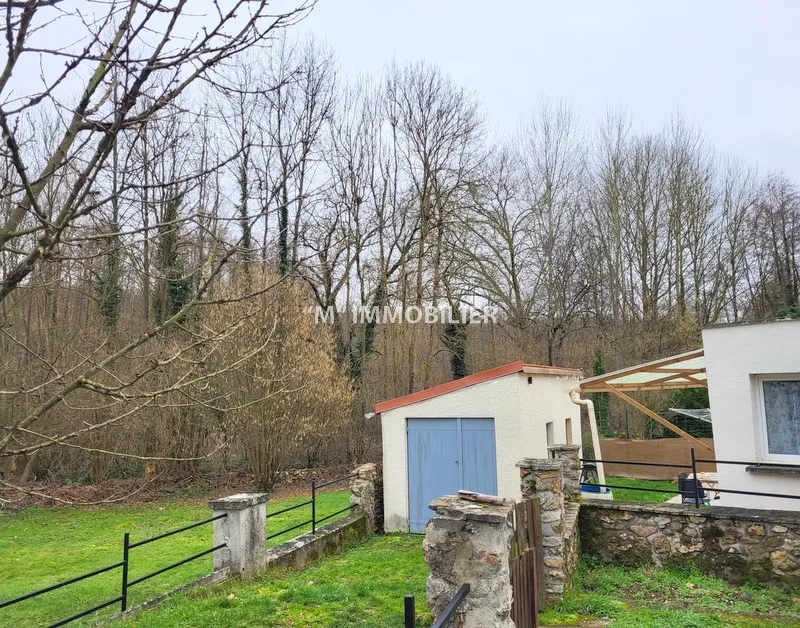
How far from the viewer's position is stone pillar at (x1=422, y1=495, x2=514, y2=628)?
12.5 ft

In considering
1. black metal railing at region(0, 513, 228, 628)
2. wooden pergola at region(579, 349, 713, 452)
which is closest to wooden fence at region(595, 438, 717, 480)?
wooden pergola at region(579, 349, 713, 452)

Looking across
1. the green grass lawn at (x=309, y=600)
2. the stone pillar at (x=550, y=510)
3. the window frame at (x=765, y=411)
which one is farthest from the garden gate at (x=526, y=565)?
the window frame at (x=765, y=411)

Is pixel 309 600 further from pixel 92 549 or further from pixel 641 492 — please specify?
pixel 641 492

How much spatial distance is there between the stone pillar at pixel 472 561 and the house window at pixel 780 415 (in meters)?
5.31

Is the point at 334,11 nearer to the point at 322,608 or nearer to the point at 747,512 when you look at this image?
the point at 322,608

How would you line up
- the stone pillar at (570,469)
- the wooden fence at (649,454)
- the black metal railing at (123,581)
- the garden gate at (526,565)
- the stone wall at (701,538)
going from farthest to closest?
1. the wooden fence at (649,454)
2. the stone pillar at (570,469)
3. the stone wall at (701,538)
4. the garden gate at (526,565)
5. the black metal railing at (123,581)

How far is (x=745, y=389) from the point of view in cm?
739

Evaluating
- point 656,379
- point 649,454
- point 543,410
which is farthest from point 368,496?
point 649,454

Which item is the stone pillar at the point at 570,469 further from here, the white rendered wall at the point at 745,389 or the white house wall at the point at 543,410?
the white rendered wall at the point at 745,389

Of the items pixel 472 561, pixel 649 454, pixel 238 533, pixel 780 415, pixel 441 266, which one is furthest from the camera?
pixel 441 266

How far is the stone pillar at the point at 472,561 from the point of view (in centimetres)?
382

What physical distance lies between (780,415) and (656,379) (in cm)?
327

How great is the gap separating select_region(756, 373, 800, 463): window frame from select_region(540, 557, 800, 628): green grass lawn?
1.74m

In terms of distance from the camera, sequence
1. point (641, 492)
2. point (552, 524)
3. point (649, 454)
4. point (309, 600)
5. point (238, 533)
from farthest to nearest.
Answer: point (649, 454), point (641, 492), point (238, 533), point (552, 524), point (309, 600)
